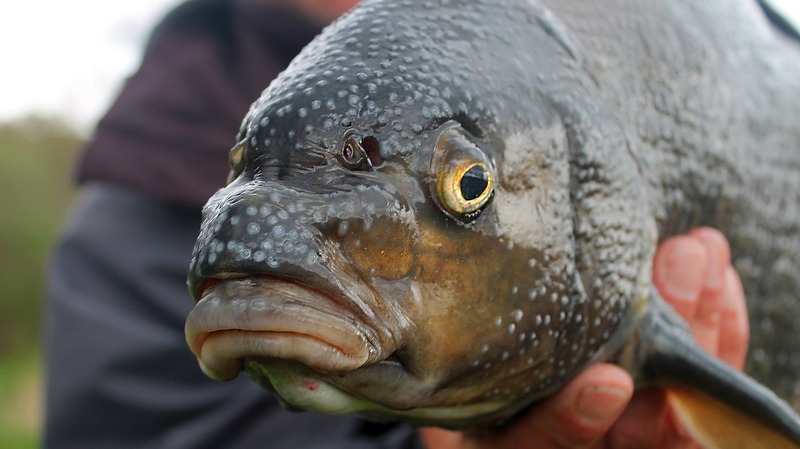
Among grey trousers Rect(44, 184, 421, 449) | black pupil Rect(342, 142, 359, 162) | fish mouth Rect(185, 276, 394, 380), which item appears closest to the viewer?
fish mouth Rect(185, 276, 394, 380)

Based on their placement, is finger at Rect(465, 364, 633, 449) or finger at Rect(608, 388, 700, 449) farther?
finger at Rect(608, 388, 700, 449)

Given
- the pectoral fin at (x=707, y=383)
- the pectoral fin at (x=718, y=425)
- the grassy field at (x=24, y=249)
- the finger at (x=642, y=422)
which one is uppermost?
the pectoral fin at (x=707, y=383)

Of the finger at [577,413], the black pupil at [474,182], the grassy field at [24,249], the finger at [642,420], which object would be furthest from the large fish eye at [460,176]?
the grassy field at [24,249]

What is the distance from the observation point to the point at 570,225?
1.55 m

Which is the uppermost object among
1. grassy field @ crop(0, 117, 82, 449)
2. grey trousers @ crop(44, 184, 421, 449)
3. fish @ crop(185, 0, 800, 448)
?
fish @ crop(185, 0, 800, 448)

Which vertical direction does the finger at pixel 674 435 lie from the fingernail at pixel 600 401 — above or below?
below

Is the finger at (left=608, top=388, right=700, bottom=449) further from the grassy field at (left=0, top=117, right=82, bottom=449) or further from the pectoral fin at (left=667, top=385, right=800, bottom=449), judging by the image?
the grassy field at (left=0, top=117, right=82, bottom=449)

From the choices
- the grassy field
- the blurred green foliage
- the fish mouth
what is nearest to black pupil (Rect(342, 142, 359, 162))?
the fish mouth

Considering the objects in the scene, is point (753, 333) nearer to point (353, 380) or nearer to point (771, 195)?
point (771, 195)

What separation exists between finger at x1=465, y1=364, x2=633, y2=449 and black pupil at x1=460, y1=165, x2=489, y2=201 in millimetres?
546

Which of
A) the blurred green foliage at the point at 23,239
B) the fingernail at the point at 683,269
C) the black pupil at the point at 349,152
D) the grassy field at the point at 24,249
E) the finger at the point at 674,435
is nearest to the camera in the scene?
the black pupil at the point at 349,152

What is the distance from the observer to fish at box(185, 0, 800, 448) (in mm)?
1189

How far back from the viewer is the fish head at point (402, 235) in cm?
117

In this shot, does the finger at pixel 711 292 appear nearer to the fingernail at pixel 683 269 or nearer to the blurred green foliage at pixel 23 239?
the fingernail at pixel 683 269
